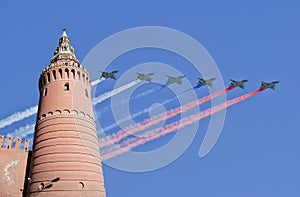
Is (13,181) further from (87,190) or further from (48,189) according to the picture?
(87,190)

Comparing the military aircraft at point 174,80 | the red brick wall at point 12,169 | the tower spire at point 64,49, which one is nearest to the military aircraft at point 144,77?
the military aircraft at point 174,80

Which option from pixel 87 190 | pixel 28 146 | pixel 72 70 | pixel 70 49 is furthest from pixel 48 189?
pixel 70 49

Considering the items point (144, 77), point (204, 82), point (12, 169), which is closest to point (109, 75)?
point (144, 77)

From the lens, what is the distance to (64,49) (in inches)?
1490

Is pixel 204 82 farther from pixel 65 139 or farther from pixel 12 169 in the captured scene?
pixel 12 169

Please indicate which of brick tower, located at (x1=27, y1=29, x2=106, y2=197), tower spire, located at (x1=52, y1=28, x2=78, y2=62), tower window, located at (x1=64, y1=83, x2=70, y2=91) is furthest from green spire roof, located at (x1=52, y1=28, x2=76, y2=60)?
tower window, located at (x1=64, y1=83, x2=70, y2=91)

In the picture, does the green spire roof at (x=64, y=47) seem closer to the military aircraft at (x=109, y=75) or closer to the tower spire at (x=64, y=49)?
the tower spire at (x=64, y=49)

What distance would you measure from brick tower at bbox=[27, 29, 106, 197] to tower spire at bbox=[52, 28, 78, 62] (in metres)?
2.28

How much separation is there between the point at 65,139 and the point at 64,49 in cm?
1238

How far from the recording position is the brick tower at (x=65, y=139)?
27047mm

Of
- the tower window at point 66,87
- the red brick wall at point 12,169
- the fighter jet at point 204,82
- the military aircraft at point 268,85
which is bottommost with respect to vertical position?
the red brick wall at point 12,169

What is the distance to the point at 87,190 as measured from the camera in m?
27.1

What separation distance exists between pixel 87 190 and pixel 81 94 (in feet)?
29.0

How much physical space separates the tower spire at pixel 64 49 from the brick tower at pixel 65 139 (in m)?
2.28
